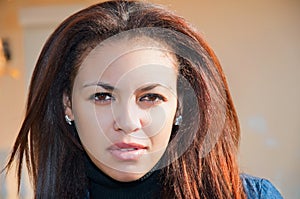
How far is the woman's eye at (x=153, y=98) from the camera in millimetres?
833

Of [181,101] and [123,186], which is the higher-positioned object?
[181,101]

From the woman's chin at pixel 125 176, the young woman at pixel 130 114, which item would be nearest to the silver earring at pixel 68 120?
the young woman at pixel 130 114

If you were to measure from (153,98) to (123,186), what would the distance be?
0.60 feet

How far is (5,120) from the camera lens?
7.41 ft

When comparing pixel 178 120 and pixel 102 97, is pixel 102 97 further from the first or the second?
pixel 178 120

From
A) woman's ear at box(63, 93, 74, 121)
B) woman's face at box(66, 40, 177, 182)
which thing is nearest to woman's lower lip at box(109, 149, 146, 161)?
woman's face at box(66, 40, 177, 182)

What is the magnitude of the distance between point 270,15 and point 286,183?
25.9 inches

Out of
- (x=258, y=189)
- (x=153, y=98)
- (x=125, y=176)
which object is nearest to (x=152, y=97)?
(x=153, y=98)

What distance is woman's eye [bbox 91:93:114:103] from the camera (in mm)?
831

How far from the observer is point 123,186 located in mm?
938

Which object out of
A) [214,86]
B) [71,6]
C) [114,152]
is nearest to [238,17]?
[71,6]

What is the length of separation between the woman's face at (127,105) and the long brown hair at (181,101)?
32mm

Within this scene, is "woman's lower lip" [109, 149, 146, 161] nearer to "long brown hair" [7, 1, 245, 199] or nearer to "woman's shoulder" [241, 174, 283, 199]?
"long brown hair" [7, 1, 245, 199]

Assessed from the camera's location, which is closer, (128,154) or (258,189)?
(128,154)
